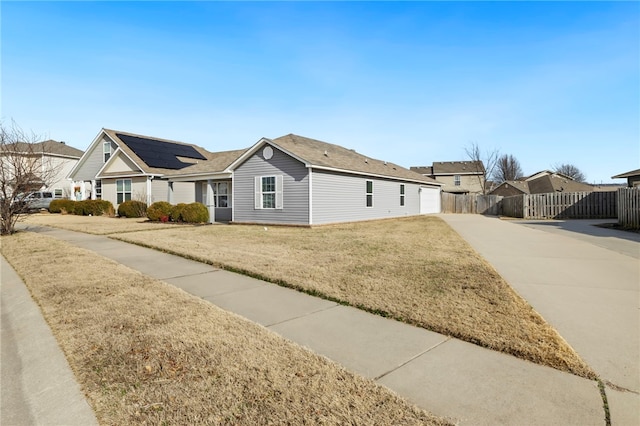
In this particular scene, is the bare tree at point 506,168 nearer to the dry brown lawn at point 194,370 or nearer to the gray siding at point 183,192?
the gray siding at point 183,192

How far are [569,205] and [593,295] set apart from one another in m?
22.2

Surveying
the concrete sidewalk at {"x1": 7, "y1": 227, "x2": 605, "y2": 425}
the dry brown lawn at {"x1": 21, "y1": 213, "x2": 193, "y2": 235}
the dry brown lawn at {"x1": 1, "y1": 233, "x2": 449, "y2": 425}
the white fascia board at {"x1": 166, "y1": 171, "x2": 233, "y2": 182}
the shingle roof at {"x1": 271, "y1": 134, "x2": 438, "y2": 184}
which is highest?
the shingle roof at {"x1": 271, "y1": 134, "x2": 438, "y2": 184}

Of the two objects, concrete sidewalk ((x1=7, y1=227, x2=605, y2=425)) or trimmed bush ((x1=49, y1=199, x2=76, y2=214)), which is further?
trimmed bush ((x1=49, y1=199, x2=76, y2=214))

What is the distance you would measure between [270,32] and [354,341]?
11.6 meters

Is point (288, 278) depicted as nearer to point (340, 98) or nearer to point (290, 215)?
point (290, 215)

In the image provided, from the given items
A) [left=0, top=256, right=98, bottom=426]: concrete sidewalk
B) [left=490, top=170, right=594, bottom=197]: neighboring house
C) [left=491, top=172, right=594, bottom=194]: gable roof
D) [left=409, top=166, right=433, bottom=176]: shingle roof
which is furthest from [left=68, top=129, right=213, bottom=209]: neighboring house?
[left=490, top=170, right=594, bottom=197]: neighboring house

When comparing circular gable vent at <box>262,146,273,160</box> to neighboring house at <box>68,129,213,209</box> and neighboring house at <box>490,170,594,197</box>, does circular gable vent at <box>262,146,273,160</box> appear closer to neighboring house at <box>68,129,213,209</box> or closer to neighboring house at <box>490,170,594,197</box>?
neighboring house at <box>68,129,213,209</box>

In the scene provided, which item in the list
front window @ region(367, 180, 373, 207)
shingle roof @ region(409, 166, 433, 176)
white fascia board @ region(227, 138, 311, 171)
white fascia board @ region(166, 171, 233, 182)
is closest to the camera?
white fascia board @ region(227, 138, 311, 171)

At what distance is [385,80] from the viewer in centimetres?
1579

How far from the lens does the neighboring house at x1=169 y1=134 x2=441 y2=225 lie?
16031mm

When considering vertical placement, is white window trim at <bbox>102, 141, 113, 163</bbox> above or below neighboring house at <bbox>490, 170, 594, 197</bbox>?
above

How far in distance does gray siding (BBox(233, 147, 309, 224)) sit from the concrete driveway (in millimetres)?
8248

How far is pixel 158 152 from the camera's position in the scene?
26938 mm

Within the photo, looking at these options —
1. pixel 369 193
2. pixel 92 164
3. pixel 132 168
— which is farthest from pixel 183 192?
pixel 369 193
